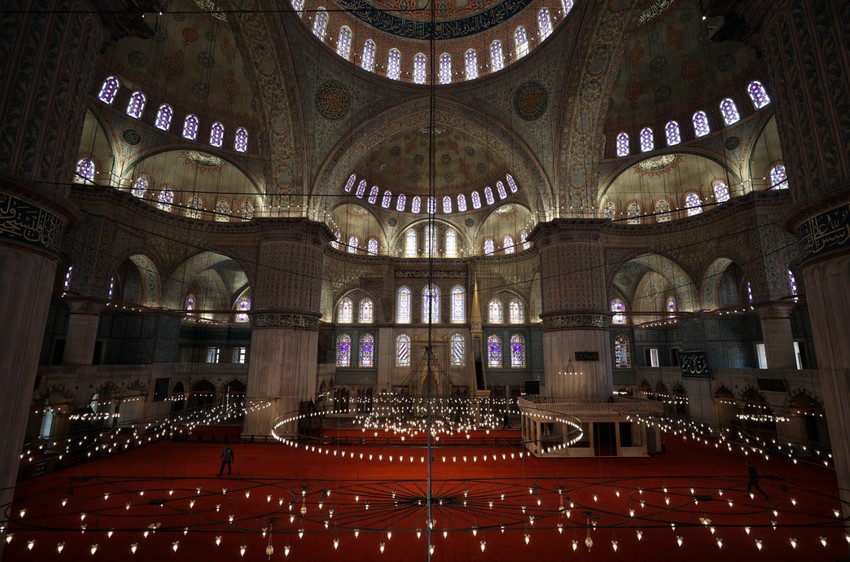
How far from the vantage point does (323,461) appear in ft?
44.5

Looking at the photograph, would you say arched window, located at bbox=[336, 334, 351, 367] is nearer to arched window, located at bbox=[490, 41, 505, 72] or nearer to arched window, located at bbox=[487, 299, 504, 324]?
arched window, located at bbox=[487, 299, 504, 324]

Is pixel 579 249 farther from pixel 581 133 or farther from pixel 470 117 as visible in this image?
pixel 470 117

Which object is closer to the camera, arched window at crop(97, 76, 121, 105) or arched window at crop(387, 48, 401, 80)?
arched window at crop(97, 76, 121, 105)

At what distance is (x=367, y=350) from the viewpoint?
84.6ft

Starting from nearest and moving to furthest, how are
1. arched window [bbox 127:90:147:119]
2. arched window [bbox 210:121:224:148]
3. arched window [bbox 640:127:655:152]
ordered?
arched window [bbox 127:90:147:119]
arched window [bbox 210:121:224:148]
arched window [bbox 640:127:655:152]

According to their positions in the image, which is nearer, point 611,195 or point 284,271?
point 284,271

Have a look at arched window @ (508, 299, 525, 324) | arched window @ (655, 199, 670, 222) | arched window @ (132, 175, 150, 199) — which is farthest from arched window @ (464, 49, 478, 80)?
arched window @ (132, 175, 150, 199)

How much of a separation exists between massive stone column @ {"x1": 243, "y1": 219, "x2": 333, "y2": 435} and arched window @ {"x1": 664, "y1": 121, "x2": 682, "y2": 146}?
15.6m

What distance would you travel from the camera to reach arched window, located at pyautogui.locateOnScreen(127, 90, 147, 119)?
1745cm

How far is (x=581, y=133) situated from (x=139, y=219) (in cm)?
1811

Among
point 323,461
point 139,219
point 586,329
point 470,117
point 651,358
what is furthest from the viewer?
point 651,358

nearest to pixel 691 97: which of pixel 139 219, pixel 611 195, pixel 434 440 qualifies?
pixel 611 195

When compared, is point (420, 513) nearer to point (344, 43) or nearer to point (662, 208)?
point (344, 43)

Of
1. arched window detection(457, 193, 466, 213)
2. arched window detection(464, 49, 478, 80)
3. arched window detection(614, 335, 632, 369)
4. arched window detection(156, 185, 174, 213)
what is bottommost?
arched window detection(614, 335, 632, 369)
